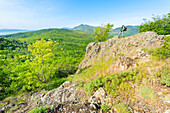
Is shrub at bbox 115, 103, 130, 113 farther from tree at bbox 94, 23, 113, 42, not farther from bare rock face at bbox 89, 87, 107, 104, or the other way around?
tree at bbox 94, 23, 113, 42

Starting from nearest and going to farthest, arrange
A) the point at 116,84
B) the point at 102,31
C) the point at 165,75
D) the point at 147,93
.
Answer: the point at 147,93 → the point at 165,75 → the point at 116,84 → the point at 102,31

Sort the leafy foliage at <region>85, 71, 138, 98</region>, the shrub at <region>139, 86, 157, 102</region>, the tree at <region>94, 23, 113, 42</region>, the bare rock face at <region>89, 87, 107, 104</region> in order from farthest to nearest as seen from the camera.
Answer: the tree at <region>94, 23, 113, 42</region>
the leafy foliage at <region>85, 71, 138, 98</region>
the bare rock face at <region>89, 87, 107, 104</region>
the shrub at <region>139, 86, 157, 102</region>

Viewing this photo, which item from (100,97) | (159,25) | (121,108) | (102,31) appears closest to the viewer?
(121,108)

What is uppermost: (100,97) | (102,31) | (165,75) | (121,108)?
(102,31)

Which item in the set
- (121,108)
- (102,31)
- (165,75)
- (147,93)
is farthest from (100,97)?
(102,31)

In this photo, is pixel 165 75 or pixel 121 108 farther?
pixel 165 75

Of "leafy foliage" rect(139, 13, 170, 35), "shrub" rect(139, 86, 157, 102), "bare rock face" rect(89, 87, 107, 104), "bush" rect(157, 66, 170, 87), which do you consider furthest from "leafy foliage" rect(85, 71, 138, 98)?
"leafy foliage" rect(139, 13, 170, 35)

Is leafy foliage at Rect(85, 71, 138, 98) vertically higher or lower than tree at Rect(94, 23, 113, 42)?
lower

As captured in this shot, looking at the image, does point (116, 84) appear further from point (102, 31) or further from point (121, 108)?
point (102, 31)

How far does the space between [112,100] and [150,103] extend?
163cm

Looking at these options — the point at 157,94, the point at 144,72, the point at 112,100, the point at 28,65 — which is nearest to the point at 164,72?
the point at 144,72

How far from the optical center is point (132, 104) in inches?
141

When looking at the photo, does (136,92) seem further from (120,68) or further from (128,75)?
(120,68)

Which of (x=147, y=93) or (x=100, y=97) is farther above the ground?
(x=147, y=93)
